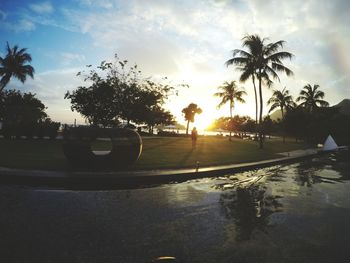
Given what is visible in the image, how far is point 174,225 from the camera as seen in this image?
6113 millimetres

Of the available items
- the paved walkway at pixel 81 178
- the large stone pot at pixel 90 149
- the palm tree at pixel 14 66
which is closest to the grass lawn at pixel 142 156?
the large stone pot at pixel 90 149

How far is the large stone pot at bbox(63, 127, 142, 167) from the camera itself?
12.3 m

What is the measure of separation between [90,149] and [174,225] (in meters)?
7.36

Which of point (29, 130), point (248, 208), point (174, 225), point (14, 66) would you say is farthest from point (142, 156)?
point (14, 66)

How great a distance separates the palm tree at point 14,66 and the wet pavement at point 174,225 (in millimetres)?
43500

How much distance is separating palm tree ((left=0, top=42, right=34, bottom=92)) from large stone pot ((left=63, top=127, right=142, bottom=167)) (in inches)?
1578

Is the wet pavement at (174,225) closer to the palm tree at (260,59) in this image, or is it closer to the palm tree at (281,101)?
the palm tree at (260,59)

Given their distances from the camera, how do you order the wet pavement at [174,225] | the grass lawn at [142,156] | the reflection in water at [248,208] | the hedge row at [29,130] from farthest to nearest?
the hedge row at [29,130]
the grass lawn at [142,156]
the reflection in water at [248,208]
the wet pavement at [174,225]

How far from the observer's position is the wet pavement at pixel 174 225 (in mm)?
4660

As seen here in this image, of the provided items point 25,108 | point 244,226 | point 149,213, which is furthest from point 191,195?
point 25,108

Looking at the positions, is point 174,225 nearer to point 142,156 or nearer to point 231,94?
point 142,156

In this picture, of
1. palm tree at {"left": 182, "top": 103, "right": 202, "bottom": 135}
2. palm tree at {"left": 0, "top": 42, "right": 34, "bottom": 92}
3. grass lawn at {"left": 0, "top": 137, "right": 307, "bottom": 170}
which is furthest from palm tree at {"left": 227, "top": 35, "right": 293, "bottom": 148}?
palm tree at {"left": 182, "top": 103, "right": 202, "bottom": 135}

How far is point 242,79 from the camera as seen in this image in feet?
106

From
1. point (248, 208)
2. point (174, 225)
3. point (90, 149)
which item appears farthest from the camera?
point (90, 149)
